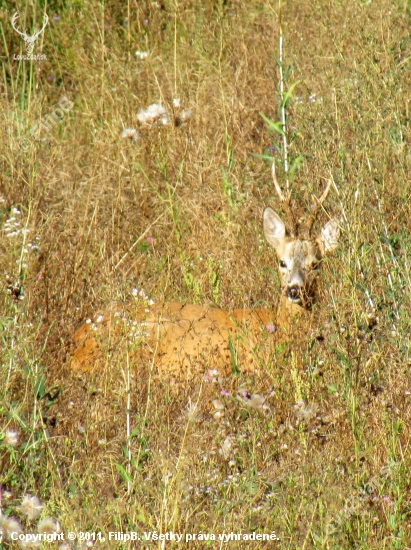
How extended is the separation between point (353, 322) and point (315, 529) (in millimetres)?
966

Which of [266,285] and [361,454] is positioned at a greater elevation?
[361,454]

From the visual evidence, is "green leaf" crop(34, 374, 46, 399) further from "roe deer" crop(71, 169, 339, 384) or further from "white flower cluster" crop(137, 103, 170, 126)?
"white flower cluster" crop(137, 103, 170, 126)

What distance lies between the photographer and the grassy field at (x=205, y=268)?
3.05 m

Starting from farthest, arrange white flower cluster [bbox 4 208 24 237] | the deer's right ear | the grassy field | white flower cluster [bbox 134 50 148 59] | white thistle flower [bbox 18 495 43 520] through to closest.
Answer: white flower cluster [bbox 134 50 148 59] → the deer's right ear → white flower cluster [bbox 4 208 24 237] → the grassy field → white thistle flower [bbox 18 495 43 520]

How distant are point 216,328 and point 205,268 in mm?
696

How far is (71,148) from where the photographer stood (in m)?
6.84

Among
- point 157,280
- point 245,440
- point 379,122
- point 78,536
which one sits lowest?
point 157,280

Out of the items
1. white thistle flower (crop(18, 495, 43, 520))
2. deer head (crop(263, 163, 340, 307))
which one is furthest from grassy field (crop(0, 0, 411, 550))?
deer head (crop(263, 163, 340, 307))

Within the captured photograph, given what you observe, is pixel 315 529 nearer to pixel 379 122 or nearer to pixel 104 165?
pixel 379 122

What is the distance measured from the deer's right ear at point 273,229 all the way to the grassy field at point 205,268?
80 mm

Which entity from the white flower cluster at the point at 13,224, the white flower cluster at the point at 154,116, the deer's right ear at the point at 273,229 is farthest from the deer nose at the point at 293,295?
the white flower cluster at the point at 154,116

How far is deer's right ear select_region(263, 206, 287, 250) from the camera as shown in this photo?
5.73 m

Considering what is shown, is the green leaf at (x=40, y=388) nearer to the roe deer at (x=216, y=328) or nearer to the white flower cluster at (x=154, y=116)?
the roe deer at (x=216, y=328)

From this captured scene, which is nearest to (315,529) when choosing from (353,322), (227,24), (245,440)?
(245,440)
